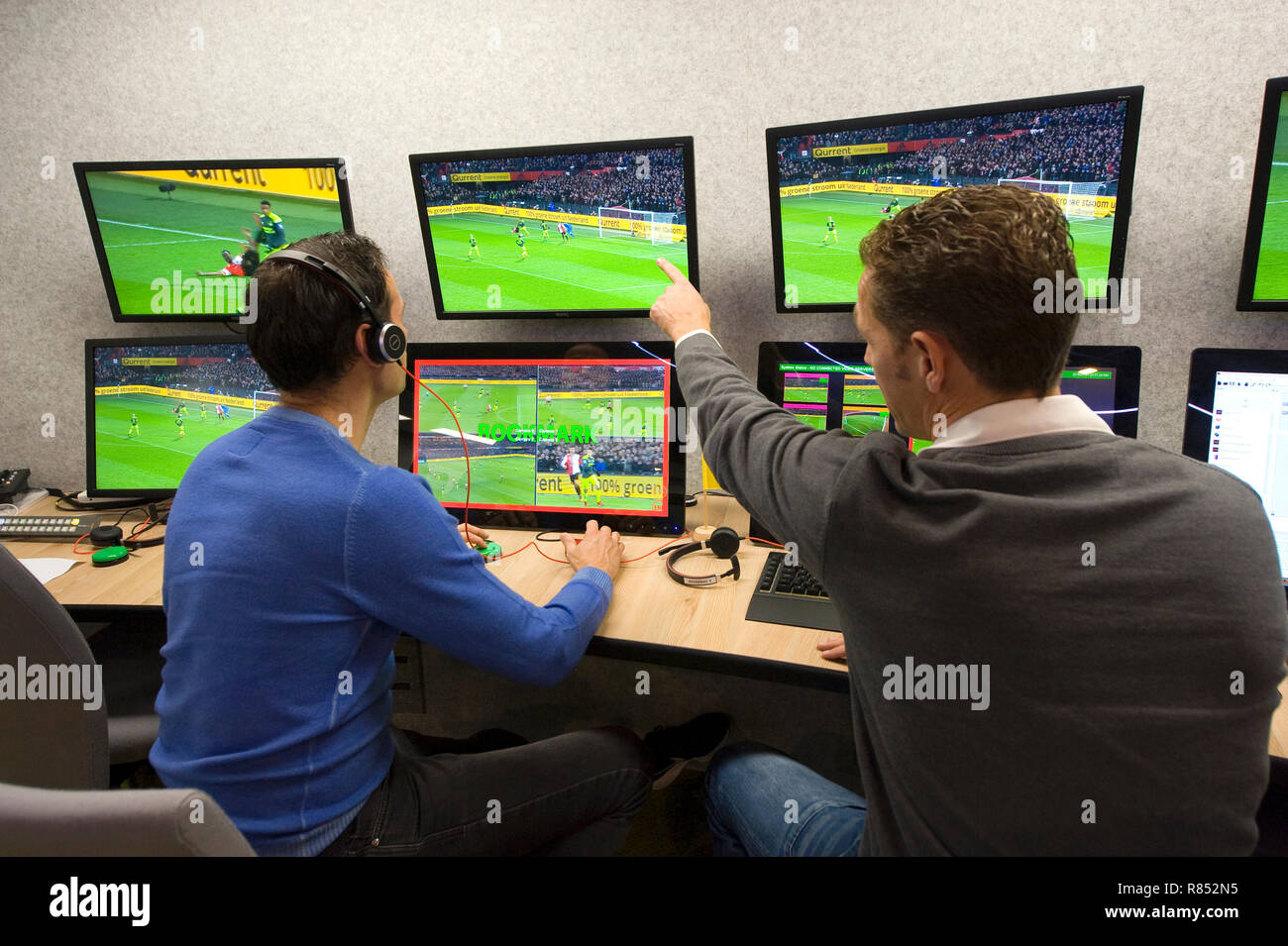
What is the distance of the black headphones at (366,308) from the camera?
0.93 meters

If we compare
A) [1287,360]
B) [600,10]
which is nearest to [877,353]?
[1287,360]

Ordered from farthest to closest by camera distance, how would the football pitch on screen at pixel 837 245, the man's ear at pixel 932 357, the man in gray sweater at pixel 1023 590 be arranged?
1. the football pitch on screen at pixel 837 245
2. the man's ear at pixel 932 357
3. the man in gray sweater at pixel 1023 590

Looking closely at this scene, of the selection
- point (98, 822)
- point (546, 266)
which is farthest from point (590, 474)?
point (98, 822)

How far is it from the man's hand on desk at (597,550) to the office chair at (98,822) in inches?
30.6

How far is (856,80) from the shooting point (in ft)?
4.61

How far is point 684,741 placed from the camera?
63.5 inches

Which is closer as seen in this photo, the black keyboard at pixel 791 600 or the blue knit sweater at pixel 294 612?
the blue knit sweater at pixel 294 612

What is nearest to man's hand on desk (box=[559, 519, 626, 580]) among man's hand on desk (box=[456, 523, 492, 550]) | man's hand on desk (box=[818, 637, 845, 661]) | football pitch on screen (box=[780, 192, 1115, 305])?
man's hand on desk (box=[456, 523, 492, 550])

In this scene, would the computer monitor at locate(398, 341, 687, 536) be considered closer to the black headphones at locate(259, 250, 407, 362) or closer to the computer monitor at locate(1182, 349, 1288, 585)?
the black headphones at locate(259, 250, 407, 362)

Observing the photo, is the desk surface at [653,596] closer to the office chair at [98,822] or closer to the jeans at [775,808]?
the jeans at [775,808]

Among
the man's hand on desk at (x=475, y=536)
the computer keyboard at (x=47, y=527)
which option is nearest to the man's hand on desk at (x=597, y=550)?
the man's hand on desk at (x=475, y=536)

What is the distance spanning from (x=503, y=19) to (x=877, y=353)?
1.28 m

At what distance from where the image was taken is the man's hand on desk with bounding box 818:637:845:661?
102 cm
